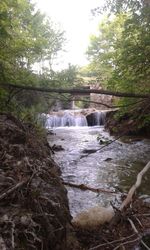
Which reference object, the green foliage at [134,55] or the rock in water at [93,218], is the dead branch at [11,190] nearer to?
the rock in water at [93,218]

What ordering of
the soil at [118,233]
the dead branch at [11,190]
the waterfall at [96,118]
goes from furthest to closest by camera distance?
the waterfall at [96,118]
the soil at [118,233]
the dead branch at [11,190]

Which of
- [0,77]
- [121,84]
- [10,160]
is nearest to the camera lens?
[10,160]

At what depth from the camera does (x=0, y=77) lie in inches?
203

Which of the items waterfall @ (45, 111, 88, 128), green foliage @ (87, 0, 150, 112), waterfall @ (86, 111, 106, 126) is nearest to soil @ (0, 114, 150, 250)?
green foliage @ (87, 0, 150, 112)

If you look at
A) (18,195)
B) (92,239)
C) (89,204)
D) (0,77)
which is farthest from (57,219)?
(0,77)

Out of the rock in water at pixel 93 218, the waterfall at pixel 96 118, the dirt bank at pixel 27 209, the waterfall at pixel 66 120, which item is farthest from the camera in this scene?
the waterfall at pixel 66 120

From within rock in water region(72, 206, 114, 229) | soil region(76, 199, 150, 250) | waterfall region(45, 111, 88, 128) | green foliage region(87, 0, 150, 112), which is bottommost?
soil region(76, 199, 150, 250)

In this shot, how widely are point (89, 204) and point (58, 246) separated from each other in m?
2.36

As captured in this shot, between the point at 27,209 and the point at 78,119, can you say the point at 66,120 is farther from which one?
the point at 27,209

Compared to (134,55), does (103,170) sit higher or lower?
lower

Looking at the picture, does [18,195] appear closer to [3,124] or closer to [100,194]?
[3,124]

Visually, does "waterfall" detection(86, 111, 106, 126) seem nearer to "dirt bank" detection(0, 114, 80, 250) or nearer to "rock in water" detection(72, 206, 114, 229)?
"rock in water" detection(72, 206, 114, 229)

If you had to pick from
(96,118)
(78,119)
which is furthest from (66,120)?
(96,118)

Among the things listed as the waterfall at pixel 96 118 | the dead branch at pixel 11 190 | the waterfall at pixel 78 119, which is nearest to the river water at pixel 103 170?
the dead branch at pixel 11 190
